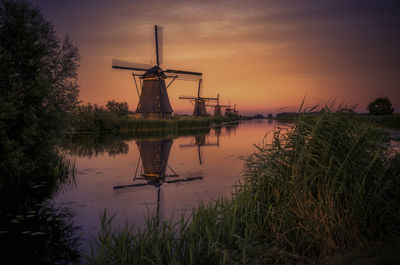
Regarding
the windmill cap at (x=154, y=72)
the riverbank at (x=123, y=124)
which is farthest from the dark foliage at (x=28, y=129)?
the windmill cap at (x=154, y=72)

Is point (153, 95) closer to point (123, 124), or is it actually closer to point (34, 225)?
point (123, 124)

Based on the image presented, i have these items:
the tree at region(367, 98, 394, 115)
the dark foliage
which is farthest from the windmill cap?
the tree at region(367, 98, 394, 115)

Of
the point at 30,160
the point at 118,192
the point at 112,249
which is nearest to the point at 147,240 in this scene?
the point at 112,249

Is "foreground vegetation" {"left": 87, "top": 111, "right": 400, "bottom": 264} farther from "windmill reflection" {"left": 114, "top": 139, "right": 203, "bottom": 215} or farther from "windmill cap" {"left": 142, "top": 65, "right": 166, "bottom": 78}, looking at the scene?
"windmill cap" {"left": 142, "top": 65, "right": 166, "bottom": 78}

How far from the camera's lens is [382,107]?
44500mm

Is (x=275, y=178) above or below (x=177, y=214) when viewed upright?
above

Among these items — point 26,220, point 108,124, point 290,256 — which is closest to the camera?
point 290,256

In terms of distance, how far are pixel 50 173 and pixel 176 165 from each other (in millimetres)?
4812

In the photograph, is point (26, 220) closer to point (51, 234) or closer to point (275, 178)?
point (51, 234)

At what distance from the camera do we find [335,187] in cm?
403

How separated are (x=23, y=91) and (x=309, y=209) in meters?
7.87

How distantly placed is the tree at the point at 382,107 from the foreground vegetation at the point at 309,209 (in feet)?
159

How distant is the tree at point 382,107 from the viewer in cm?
4434

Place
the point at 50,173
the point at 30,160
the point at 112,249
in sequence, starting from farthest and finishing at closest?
the point at 50,173 → the point at 30,160 → the point at 112,249
